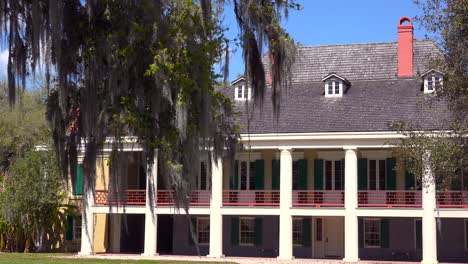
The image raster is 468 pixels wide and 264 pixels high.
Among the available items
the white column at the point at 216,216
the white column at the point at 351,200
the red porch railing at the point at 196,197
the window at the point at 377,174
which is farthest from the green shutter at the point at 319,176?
the red porch railing at the point at 196,197

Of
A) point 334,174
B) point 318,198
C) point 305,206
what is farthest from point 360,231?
point 305,206

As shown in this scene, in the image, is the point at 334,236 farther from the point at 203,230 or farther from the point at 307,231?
the point at 203,230

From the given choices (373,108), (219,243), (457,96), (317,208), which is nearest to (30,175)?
(219,243)

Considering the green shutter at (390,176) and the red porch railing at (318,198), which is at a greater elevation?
the green shutter at (390,176)

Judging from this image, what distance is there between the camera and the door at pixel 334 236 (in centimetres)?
3256

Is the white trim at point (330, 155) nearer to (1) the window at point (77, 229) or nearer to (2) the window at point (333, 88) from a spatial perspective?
(2) the window at point (333, 88)

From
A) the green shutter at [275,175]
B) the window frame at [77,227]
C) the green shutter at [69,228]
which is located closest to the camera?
the green shutter at [275,175]

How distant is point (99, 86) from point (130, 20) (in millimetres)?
1175

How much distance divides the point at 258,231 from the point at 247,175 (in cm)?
223

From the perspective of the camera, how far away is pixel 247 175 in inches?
1300

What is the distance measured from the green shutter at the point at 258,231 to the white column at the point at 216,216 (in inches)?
88.9

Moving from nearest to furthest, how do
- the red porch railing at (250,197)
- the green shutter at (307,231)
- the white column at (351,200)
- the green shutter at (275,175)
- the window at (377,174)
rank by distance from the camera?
the white column at (351,200)
the window at (377,174)
the red porch railing at (250,197)
the green shutter at (307,231)
the green shutter at (275,175)

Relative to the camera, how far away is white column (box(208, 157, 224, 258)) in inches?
1212

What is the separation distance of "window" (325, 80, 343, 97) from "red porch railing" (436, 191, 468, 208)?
5913 millimetres
